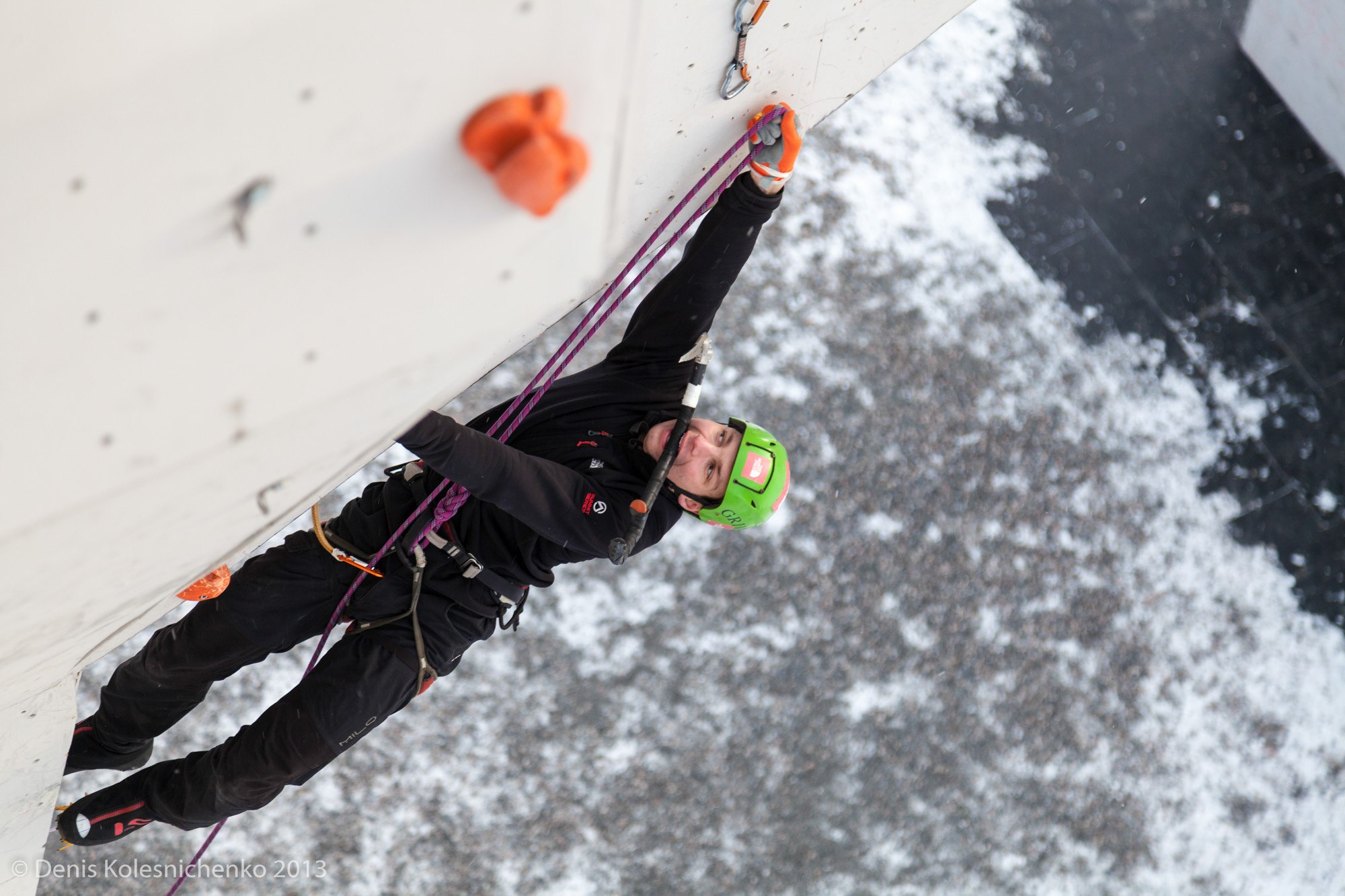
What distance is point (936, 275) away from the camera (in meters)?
3.09

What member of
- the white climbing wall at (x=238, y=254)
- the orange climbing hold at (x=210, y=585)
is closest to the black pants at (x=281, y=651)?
the orange climbing hold at (x=210, y=585)

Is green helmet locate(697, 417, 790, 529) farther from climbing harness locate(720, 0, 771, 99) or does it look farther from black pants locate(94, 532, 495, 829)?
climbing harness locate(720, 0, 771, 99)

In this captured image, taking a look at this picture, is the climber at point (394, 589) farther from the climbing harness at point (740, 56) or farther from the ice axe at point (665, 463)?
the climbing harness at point (740, 56)

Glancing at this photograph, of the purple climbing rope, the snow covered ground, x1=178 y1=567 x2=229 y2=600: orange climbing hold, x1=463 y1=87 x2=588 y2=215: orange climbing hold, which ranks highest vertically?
the purple climbing rope

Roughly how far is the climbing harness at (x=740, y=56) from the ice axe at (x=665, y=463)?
0.48m

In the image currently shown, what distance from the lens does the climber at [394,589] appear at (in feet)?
6.19

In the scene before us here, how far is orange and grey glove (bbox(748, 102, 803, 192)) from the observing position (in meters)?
1.53

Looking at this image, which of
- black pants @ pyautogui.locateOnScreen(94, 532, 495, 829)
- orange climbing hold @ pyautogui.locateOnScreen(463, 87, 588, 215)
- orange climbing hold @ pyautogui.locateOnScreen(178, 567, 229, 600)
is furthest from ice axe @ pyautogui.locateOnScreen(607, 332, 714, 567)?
orange climbing hold @ pyautogui.locateOnScreen(463, 87, 588, 215)

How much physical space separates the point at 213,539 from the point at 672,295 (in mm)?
992

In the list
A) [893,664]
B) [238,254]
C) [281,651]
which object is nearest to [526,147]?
[238,254]

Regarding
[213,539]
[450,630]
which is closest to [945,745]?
[450,630]

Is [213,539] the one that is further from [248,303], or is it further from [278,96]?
[278,96]

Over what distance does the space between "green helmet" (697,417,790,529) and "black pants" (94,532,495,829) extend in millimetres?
521

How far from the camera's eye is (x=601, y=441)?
192 centimetres
